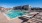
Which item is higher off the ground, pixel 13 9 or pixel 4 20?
pixel 13 9

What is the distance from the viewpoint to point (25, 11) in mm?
1296

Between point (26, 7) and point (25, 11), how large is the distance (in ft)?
0.25

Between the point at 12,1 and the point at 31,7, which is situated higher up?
the point at 12,1

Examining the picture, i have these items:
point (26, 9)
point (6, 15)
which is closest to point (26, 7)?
point (26, 9)

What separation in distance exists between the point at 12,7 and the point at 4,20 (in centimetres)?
25

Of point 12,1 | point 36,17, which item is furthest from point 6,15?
point 36,17

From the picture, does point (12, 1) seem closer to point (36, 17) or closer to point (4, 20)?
point (4, 20)

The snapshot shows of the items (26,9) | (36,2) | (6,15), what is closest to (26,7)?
(26,9)

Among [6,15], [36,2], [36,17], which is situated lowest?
[36,17]

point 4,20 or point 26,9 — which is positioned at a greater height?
point 26,9

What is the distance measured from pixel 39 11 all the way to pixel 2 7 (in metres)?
0.62

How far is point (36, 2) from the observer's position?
50.4 inches

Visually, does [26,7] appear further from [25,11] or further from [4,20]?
[4,20]

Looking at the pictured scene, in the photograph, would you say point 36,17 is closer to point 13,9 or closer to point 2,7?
point 13,9
